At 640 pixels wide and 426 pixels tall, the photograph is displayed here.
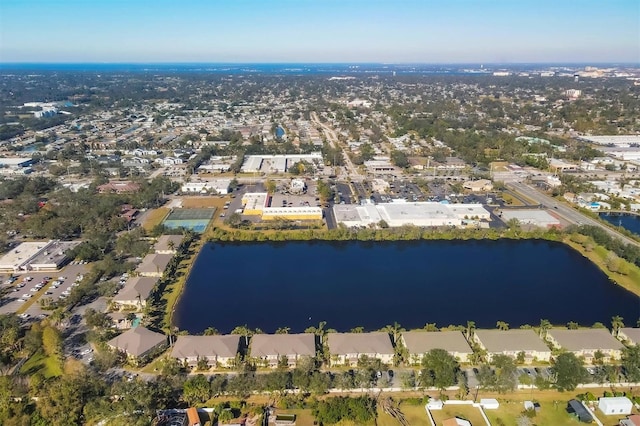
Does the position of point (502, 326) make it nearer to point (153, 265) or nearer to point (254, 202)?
point (153, 265)

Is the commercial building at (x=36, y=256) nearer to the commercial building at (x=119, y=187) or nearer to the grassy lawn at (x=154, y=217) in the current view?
the grassy lawn at (x=154, y=217)

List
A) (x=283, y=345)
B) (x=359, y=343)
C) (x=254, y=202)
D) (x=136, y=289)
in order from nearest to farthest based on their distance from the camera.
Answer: (x=283, y=345) < (x=359, y=343) < (x=136, y=289) < (x=254, y=202)

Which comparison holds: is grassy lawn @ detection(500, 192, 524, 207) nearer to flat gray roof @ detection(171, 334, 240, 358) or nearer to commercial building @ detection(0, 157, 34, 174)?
flat gray roof @ detection(171, 334, 240, 358)

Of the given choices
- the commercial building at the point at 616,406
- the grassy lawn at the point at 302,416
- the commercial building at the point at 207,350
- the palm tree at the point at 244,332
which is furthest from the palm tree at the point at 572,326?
the commercial building at the point at 207,350

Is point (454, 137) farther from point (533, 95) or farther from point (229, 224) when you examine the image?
point (533, 95)

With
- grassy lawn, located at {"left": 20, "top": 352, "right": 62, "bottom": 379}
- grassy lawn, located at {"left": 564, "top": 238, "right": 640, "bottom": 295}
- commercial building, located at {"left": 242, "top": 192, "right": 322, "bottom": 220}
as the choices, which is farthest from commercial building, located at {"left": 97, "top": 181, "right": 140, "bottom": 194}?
grassy lawn, located at {"left": 564, "top": 238, "right": 640, "bottom": 295}

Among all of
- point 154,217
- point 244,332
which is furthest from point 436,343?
point 154,217

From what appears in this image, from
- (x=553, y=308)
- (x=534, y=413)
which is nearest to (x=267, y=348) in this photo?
(x=534, y=413)
